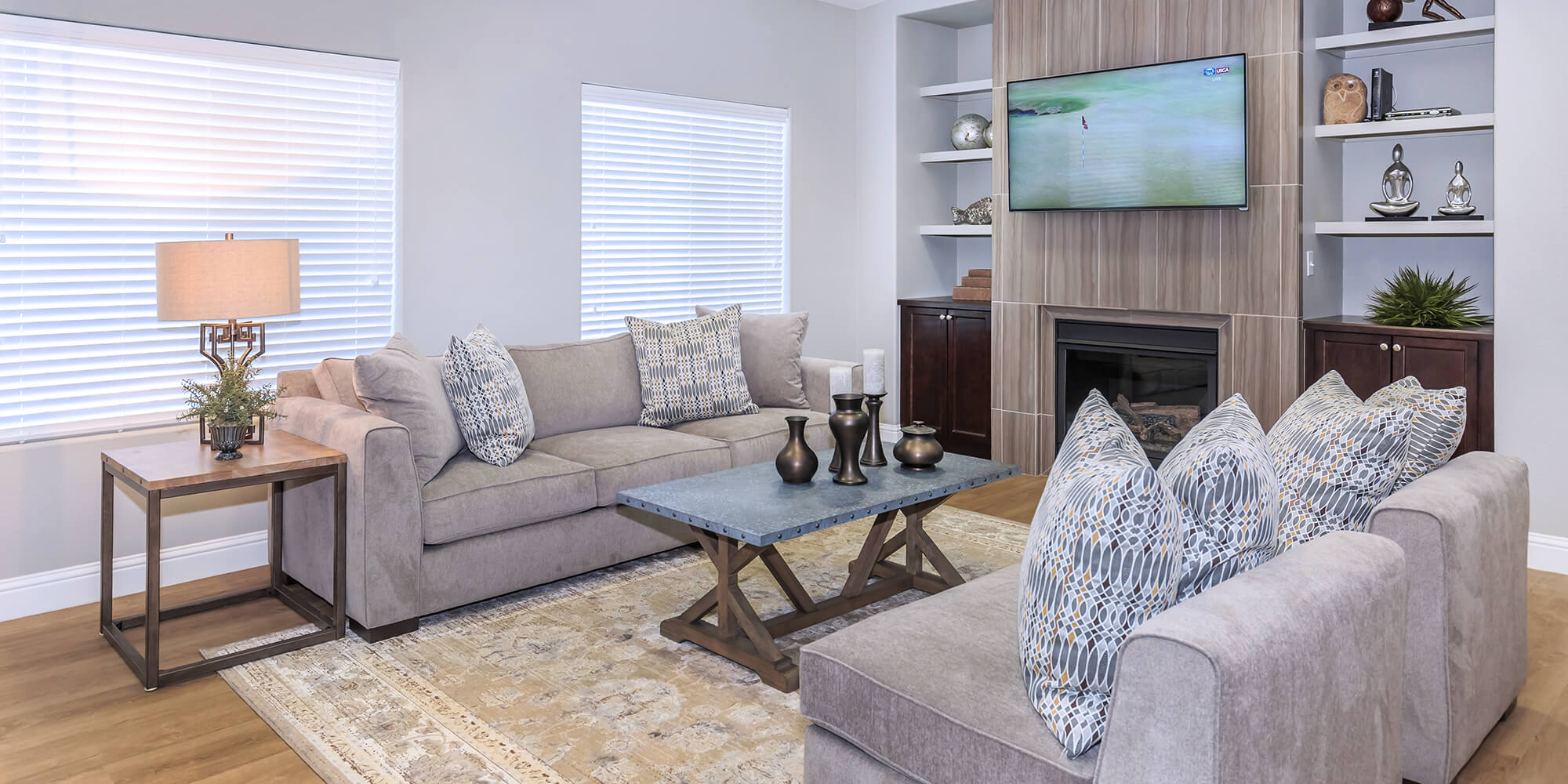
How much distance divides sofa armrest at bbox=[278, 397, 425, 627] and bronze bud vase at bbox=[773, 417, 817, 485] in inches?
45.8

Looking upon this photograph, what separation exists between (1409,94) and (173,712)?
5.32 meters

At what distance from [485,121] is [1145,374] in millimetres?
3418

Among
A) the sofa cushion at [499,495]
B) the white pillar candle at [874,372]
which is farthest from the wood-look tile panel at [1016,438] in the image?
the sofa cushion at [499,495]

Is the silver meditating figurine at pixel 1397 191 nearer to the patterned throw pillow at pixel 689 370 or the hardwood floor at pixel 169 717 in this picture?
the hardwood floor at pixel 169 717

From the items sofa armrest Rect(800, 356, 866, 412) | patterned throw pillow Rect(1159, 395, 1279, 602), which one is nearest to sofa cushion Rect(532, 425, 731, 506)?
sofa armrest Rect(800, 356, 866, 412)

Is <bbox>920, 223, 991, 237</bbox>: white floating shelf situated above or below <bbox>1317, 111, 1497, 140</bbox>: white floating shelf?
below

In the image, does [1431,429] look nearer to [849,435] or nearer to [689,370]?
[849,435]

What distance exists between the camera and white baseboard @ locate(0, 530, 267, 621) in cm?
365

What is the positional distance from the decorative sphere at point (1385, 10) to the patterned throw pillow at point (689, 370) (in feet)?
10.1

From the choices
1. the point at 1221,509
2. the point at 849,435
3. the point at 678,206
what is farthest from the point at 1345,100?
the point at 1221,509

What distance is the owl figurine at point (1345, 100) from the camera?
465 centimetres

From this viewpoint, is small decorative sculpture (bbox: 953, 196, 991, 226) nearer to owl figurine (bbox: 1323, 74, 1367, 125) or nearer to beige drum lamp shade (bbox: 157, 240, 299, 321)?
owl figurine (bbox: 1323, 74, 1367, 125)

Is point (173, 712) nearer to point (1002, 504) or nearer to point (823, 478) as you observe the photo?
point (823, 478)

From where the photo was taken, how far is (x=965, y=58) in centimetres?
670
